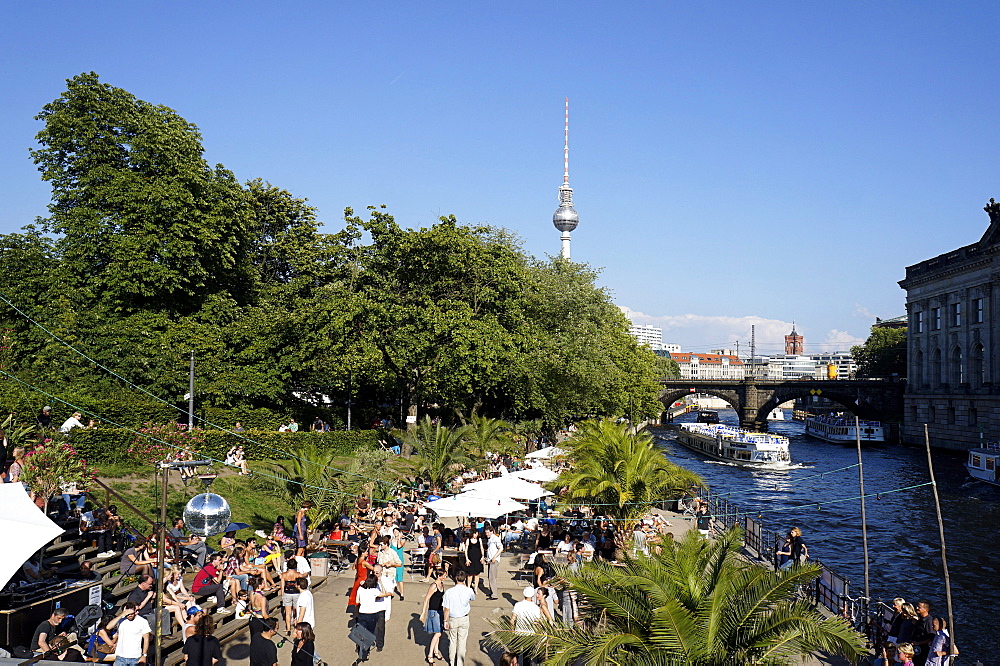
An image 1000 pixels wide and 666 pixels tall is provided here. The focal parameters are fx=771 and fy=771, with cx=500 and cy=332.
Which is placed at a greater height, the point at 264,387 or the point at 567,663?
the point at 264,387

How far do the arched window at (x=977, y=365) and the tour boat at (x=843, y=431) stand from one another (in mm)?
12006

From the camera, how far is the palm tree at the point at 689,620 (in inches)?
390

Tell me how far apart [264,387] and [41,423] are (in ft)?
33.6

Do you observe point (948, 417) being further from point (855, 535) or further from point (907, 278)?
point (855, 535)

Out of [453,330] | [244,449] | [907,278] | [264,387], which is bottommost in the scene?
[244,449]

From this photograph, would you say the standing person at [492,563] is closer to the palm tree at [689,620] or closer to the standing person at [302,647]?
the palm tree at [689,620]

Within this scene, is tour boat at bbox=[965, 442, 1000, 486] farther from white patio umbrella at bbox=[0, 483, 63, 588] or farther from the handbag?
white patio umbrella at bbox=[0, 483, 63, 588]

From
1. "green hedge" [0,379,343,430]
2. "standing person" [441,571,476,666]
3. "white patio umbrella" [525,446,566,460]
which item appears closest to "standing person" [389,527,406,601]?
"standing person" [441,571,476,666]

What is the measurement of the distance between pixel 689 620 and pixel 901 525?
3454cm

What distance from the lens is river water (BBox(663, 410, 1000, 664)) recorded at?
87.1 ft

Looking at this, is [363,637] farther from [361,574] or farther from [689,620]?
[689,620]

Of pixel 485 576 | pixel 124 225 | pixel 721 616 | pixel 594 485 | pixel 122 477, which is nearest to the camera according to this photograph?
pixel 721 616

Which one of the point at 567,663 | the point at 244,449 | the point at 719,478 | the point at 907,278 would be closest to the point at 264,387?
the point at 244,449

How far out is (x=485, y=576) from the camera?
1886 centimetres
